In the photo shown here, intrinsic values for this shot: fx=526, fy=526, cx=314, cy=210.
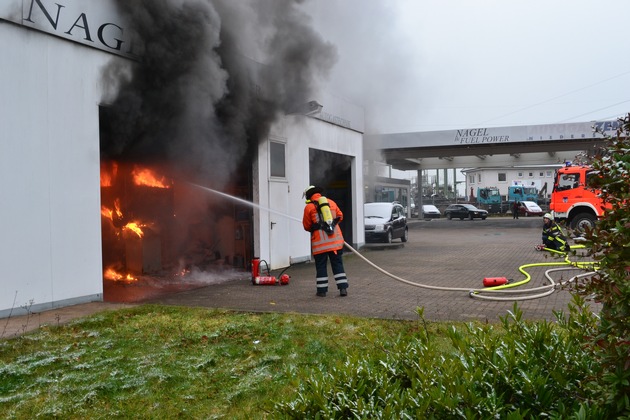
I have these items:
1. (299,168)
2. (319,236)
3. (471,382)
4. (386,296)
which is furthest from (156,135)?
(471,382)

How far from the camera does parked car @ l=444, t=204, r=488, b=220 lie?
40.9m

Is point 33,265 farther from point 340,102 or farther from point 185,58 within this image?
point 340,102

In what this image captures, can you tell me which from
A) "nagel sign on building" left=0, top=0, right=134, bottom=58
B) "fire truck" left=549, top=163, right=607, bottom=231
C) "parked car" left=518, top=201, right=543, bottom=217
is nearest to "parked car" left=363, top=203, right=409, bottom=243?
"fire truck" left=549, top=163, right=607, bottom=231

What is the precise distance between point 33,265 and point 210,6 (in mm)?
5377

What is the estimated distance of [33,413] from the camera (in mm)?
3695

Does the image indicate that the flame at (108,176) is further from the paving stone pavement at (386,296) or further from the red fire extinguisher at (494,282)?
the red fire extinguisher at (494,282)

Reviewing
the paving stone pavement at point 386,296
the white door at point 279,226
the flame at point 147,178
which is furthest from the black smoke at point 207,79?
the paving stone pavement at point 386,296

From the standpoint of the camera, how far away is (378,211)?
779 inches

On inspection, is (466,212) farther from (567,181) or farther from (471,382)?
(471,382)

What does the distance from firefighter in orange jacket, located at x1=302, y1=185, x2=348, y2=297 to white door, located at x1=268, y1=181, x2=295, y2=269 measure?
120 inches

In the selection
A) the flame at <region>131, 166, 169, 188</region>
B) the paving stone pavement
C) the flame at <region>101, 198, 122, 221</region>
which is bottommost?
the paving stone pavement

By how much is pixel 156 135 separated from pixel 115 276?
3136 mm

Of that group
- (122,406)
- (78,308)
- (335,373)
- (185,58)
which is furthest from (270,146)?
(335,373)

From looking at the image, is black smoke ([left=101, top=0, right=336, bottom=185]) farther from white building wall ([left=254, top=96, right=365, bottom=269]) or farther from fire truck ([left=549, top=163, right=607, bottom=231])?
fire truck ([left=549, top=163, right=607, bottom=231])
